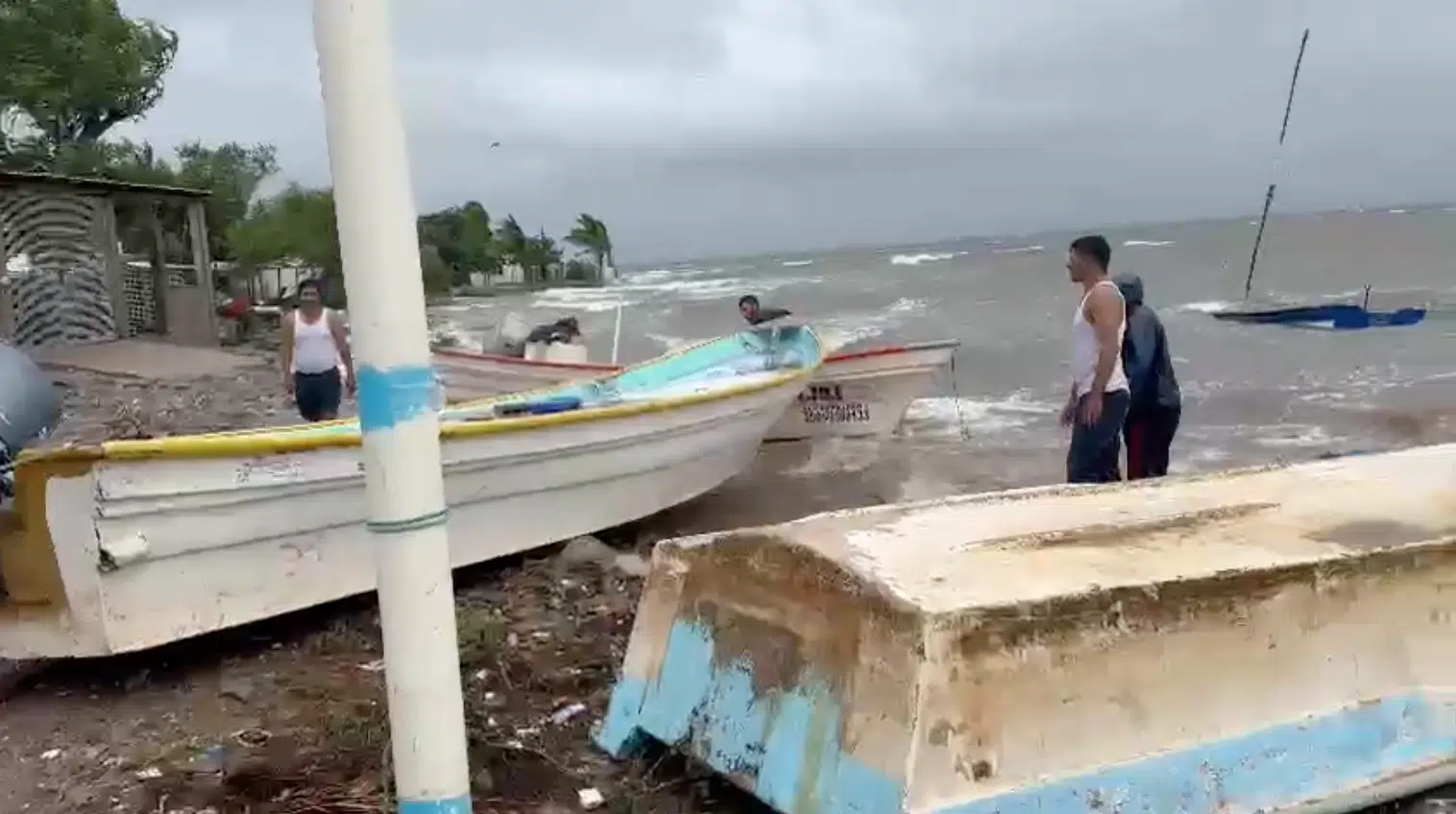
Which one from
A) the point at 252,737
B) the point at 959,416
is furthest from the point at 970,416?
the point at 252,737

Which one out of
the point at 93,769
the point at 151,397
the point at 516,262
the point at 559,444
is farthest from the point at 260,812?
the point at 516,262

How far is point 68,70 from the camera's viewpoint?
28.7m

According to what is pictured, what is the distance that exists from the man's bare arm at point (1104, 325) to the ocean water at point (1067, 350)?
4.37 m

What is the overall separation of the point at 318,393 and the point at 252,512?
10.8ft

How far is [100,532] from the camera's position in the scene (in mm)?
4672

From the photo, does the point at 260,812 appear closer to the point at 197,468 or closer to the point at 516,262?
the point at 197,468

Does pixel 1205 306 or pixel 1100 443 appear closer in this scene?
pixel 1100 443

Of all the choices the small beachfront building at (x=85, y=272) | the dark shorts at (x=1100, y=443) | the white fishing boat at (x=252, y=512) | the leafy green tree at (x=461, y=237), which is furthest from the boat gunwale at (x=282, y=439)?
the leafy green tree at (x=461, y=237)

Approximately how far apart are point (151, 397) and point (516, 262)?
52.4m

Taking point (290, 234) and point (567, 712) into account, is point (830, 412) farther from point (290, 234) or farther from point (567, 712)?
point (290, 234)

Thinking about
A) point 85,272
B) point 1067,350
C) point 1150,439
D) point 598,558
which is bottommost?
point 1067,350

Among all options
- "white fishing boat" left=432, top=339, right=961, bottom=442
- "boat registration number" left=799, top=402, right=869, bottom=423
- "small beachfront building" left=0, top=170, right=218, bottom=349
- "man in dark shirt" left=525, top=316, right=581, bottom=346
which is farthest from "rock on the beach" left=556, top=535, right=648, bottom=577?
"small beachfront building" left=0, top=170, right=218, bottom=349

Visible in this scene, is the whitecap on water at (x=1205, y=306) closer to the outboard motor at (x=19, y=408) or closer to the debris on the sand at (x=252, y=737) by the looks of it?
the outboard motor at (x=19, y=408)

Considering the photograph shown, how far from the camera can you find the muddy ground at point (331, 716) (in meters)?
3.88
